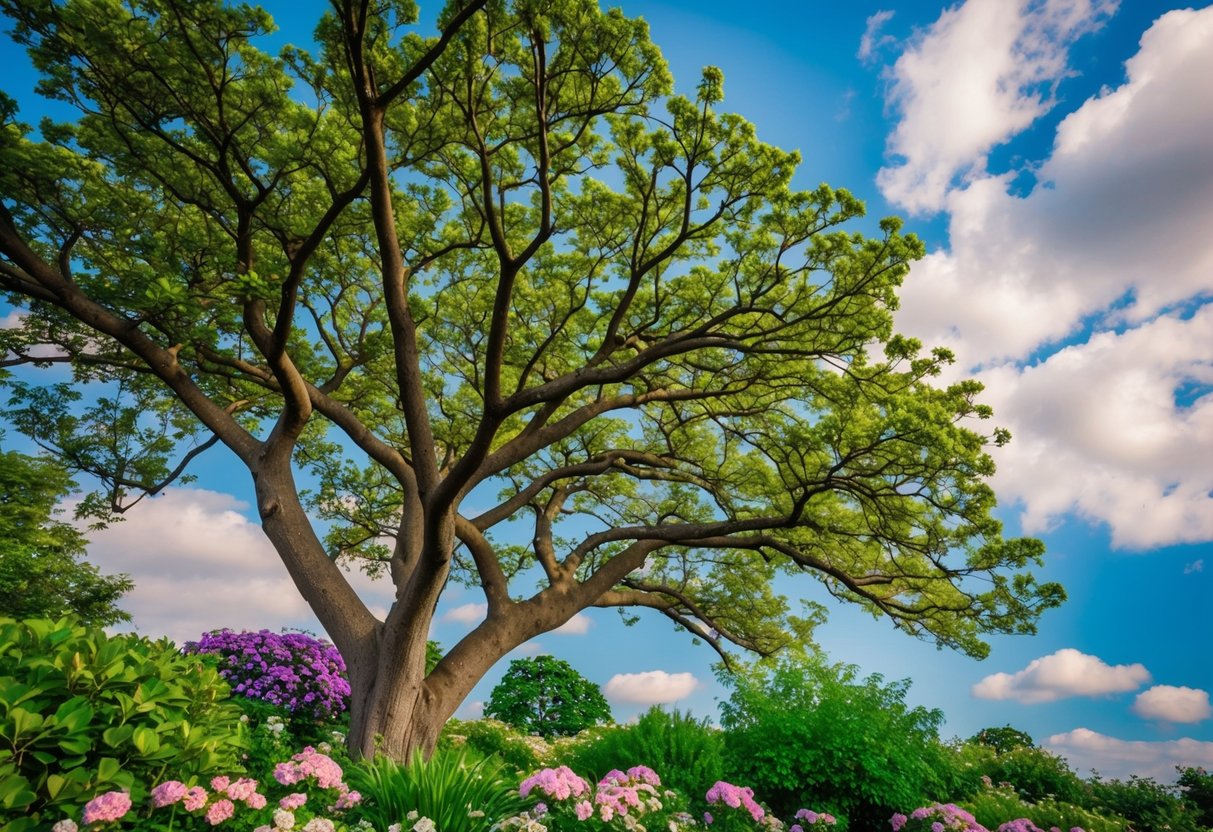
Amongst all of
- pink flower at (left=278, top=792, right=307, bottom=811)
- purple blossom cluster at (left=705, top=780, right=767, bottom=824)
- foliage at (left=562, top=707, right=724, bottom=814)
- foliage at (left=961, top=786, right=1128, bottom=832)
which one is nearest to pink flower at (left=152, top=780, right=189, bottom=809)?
pink flower at (left=278, top=792, right=307, bottom=811)

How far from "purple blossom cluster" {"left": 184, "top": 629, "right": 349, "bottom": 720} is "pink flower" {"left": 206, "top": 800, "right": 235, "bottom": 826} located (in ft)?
20.7

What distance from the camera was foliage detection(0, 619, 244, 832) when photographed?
3463 mm

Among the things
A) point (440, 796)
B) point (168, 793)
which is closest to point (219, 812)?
point (168, 793)

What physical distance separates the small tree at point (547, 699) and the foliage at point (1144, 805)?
858 centimetres

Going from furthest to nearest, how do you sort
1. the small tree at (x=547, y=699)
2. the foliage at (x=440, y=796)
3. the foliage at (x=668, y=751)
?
the small tree at (x=547, y=699)
the foliage at (x=668, y=751)
the foliage at (x=440, y=796)

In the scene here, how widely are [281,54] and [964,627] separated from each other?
13.1 meters

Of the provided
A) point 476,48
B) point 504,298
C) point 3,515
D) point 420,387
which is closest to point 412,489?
point 420,387

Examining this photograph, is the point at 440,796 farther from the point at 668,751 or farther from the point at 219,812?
the point at 668,751

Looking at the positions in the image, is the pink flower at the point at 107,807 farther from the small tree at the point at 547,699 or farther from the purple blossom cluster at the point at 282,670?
the small tree at the point at 547,699

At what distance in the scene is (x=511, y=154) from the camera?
30.3 feet

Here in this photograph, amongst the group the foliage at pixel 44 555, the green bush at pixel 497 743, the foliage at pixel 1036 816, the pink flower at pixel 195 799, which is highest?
the foliage at pixel 44 555

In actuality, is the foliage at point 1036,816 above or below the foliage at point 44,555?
below

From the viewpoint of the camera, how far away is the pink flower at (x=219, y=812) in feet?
12.4

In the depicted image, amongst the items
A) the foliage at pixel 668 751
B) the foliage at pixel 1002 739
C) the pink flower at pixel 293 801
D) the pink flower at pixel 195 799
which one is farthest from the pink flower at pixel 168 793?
the foliage at pixel 1002 739
